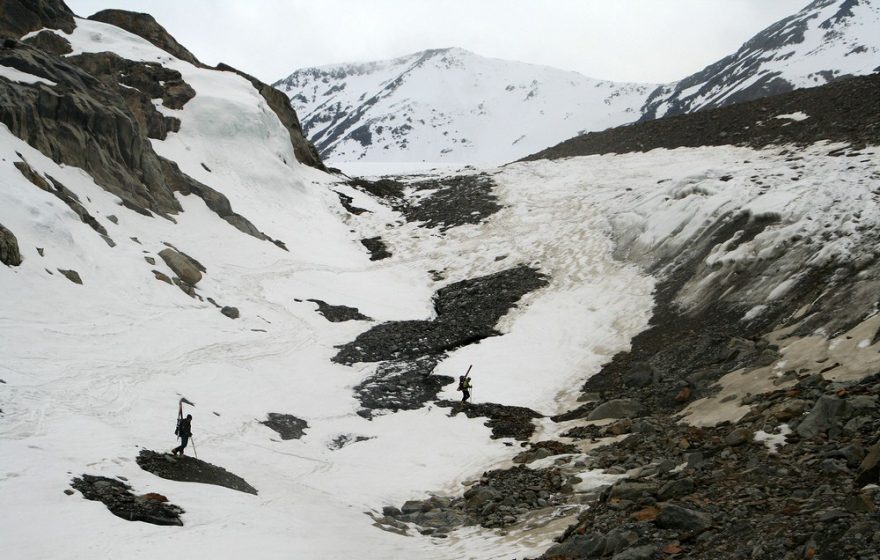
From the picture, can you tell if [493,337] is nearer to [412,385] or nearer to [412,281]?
[412,385]

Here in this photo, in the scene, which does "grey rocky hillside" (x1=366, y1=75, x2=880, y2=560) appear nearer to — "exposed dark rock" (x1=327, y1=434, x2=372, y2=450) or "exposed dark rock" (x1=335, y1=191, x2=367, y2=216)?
"exposed dark rock" (x1=327, y1=434, x2=372, y2=450)

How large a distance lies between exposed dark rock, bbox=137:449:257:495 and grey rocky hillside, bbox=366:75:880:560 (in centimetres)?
359

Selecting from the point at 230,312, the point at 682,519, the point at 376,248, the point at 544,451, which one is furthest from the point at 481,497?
the point at 376,248

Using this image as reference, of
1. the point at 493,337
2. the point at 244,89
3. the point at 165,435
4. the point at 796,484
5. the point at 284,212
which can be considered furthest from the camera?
the point at 244,89

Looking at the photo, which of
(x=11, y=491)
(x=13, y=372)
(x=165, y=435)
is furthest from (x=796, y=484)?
(x=13, y=372)

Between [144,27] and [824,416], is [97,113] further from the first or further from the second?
[824,416]

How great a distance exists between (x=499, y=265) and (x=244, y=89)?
27764 mm

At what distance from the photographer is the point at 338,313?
31.2m

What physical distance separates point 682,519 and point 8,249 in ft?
71.6

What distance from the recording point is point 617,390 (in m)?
21.8

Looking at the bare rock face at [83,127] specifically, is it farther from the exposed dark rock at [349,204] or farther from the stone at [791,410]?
the stone at [791,410]

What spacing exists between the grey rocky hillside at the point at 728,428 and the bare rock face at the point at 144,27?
140ft

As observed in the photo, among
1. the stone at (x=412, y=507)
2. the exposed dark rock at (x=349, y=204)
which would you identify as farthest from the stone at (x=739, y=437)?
the exposed dark rock at (x=349, y=204)

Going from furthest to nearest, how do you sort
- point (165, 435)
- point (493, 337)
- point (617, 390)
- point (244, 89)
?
1. point (244, 89)
2. point (493, 337)
3. point (617, 390)
4. point (165, 435)
